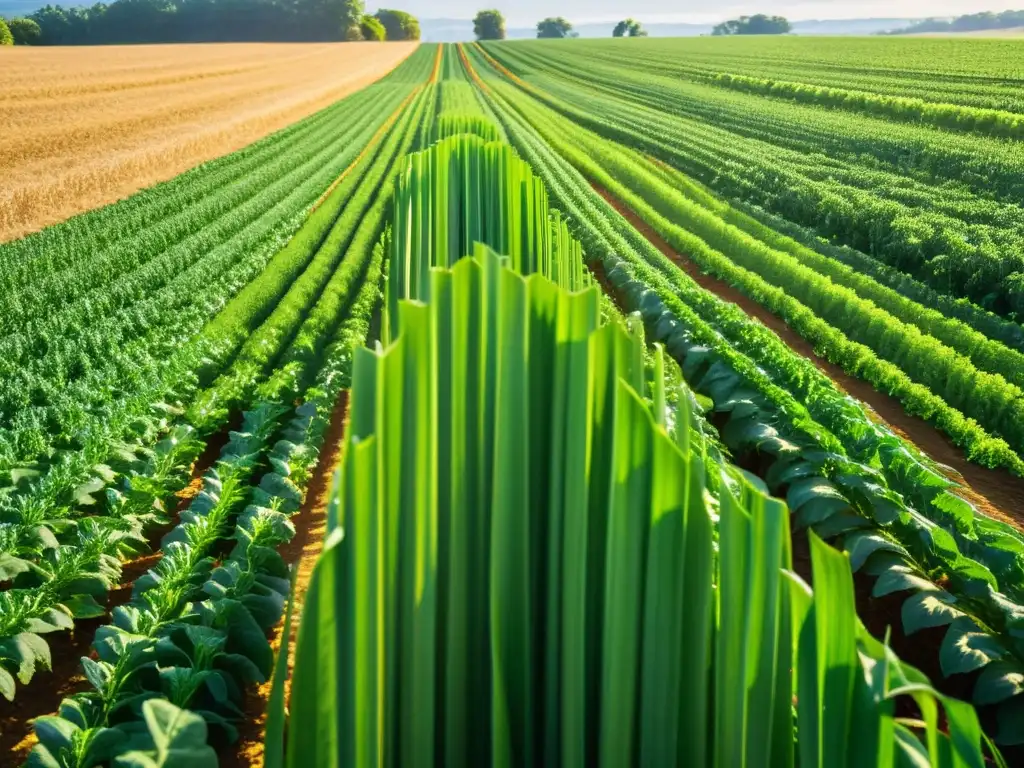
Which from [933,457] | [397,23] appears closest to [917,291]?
[933,457]

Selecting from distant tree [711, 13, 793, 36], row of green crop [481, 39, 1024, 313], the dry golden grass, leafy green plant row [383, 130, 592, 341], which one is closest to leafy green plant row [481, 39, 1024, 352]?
row of green crop [481, 39, 1024, 313]

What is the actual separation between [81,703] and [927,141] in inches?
732

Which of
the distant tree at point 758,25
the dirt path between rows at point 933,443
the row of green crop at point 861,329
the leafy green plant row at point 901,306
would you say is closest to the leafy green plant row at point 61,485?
the dirt path between rows at point 933,443

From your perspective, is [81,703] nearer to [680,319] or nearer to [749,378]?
[749,378]

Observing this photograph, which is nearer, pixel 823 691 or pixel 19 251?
pixel 823 691

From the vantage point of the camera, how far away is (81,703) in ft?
9.14

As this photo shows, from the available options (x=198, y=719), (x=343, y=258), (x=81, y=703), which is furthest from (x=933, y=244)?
(x=198, y=719)

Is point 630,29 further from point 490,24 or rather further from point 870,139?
point 870,139

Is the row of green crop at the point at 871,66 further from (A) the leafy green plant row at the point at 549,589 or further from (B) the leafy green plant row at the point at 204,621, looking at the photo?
(A) the leafy green plant row at the point at 549,589

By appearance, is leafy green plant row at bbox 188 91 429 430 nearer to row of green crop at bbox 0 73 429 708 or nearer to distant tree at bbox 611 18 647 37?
row of green crop at bbox 0 73 429 708

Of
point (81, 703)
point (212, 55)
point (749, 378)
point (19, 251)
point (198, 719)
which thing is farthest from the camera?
point (212, 55)

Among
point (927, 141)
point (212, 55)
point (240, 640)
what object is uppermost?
point (212, 55)

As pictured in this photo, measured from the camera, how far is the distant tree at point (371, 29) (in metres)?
81.9

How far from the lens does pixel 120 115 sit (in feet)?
73.3
